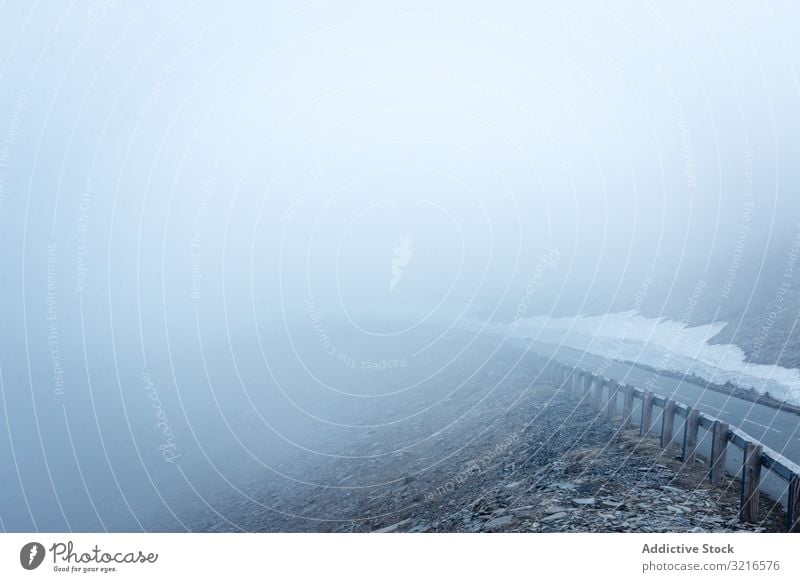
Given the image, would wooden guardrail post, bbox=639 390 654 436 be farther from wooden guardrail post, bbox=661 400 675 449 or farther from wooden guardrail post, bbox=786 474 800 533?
wooden guardrail post, bbox=786 474 800 533

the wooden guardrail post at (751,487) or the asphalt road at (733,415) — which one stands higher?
the wooden guardrail post at (751,487)

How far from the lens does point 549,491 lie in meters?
7.70

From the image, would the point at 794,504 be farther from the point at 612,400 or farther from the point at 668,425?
the point at 612,400

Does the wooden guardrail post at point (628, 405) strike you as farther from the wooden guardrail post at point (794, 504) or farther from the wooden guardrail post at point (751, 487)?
the wooden guardrail post at point (794, 504)

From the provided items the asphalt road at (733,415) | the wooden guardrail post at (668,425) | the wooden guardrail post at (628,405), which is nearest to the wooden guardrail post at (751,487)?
the asphalt road at (733,415)

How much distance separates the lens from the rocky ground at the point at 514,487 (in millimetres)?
6609

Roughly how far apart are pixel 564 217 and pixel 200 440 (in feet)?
192

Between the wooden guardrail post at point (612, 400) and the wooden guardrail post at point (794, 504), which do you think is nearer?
the wooden guardrail post at point (794, 504)

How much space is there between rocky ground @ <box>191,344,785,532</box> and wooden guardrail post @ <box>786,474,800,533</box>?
0.40 m

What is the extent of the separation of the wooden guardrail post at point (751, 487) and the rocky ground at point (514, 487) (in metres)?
0.12

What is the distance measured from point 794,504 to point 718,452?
1.55 metres

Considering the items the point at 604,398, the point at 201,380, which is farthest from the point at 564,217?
the point at 604,398

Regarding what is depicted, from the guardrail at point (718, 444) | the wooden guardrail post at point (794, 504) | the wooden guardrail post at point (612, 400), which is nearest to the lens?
the wooden guardrail post at point (794, 504)

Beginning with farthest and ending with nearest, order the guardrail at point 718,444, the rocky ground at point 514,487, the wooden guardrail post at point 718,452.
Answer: the wooden guardrail post at point 718,452 → the rocky ground at point 514,487 → the guardrail at point 718,444
